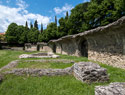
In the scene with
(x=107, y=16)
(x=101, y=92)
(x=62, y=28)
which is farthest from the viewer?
(x=62, y=28)

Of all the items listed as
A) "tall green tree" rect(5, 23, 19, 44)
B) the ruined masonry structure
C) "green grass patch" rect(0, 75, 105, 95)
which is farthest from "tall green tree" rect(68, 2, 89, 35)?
"tall green tree" rect(5, 23, 19, 44)

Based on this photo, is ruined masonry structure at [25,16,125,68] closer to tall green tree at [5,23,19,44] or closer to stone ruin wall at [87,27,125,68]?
stone ruin wall at [87,27,125,68]

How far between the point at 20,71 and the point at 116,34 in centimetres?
576

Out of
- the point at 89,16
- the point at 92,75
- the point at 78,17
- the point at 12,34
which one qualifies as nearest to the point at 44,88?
the point at 92,75

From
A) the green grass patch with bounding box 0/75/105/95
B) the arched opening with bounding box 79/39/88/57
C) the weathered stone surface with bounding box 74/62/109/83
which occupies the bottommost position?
the green grass patch with bounding box 0/75/105/95

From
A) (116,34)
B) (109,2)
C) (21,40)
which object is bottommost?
(116,34)

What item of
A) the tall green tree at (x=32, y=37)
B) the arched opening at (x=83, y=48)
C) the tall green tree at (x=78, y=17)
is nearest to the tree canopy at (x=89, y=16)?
the tall green tree at (x=78, y=17)

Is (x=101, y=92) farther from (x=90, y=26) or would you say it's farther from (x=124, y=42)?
(x=90, y=26)

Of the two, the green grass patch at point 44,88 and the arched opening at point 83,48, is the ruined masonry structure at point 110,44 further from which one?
the green grass patch at point 44,88

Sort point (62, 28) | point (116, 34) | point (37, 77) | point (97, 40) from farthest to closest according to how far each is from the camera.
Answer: point (62, 28), point (97, 40), point (116, 34), point (37, 77)

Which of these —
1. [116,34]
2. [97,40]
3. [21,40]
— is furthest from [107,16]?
[21,40]

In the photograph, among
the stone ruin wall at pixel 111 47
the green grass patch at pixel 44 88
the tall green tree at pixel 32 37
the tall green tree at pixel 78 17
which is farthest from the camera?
the tall green tree at pixel 32 37

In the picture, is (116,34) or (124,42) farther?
(116,34)

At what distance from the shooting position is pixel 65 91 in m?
3.47
